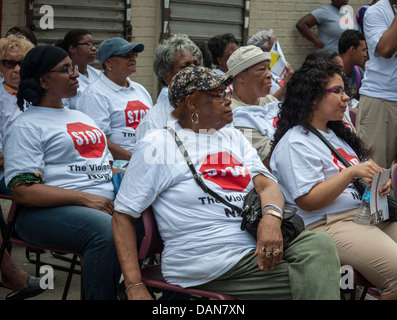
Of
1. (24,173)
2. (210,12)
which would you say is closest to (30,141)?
(24,173)

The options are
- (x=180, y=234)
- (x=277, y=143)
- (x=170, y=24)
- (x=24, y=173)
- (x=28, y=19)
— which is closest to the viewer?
(x=180, y=234)

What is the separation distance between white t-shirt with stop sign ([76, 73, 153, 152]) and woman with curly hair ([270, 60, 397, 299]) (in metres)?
1.48

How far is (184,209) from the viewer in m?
2.89

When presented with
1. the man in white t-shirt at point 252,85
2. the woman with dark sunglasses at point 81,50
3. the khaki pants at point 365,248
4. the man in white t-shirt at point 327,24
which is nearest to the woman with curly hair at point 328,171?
the khaki pants at point 365,248

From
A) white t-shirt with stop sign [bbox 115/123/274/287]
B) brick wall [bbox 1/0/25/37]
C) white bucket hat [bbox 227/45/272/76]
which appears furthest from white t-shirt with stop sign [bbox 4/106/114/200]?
brick wall [bbox 1/0/25/37]

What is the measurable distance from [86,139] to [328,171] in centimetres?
143

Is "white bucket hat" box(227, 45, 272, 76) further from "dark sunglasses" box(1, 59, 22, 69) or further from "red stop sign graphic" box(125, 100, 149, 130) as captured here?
"dark sunglasses" box(1, 59, 22, 69)

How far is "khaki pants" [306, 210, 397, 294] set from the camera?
3.13 meters

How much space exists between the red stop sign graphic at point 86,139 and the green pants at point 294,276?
1.24 meters

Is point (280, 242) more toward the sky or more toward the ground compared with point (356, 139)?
more toward the ground

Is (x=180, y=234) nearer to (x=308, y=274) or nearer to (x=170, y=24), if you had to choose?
(x=308, y=274)

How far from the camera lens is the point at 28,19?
698 centimetres
